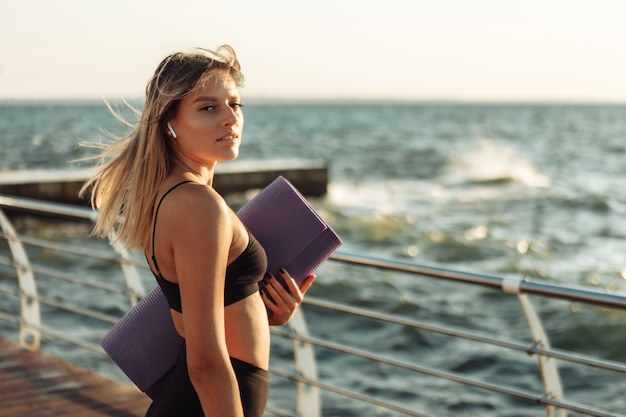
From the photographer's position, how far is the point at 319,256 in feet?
7.94

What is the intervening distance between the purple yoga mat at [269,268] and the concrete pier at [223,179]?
1385 cm

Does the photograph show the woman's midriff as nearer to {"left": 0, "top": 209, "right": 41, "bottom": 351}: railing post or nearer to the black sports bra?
the black sports bra

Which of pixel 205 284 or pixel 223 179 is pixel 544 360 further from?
pixel 223 179

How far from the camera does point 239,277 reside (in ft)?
6.92

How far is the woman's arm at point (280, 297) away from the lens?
233 cm

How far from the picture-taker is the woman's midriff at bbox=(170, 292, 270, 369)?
7.02ft

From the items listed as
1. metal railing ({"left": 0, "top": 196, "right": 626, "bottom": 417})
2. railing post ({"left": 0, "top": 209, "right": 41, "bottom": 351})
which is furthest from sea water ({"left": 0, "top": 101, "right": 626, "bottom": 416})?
railing post ({"left": 0, "top": 209, "right": 41, "bottom": 351})

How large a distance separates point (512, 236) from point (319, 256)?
1790cm

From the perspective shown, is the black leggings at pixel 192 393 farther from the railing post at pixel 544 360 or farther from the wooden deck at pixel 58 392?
the wooden deck at pixel 58 392

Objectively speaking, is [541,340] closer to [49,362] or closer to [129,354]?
[129,354]

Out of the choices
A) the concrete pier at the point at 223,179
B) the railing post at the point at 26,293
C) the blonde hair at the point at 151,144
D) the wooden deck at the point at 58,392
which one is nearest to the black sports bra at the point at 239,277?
the blonde hair at the point at 151,144

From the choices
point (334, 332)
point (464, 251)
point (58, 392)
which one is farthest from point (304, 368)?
point (464, 251)

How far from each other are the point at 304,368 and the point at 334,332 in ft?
23.2

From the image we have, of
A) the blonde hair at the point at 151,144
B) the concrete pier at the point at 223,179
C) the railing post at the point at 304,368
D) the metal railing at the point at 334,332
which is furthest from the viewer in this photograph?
the concrete pier at the point at 223,179
